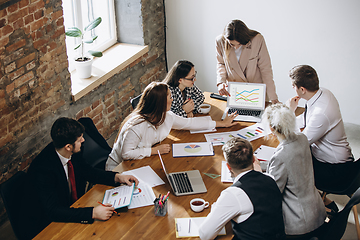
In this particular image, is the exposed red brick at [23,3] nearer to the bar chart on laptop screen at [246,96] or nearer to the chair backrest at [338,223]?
the bar chart on laptop screen at [246,96]

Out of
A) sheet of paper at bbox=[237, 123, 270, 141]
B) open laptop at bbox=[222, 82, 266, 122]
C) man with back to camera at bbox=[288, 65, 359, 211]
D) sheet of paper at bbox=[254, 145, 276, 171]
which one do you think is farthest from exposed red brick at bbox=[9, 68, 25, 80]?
man with back to camera at bbox=[288, 65, 359, 211]

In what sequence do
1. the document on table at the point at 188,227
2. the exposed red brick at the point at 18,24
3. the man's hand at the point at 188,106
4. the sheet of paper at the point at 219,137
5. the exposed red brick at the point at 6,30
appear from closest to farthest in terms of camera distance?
the document on table at the point at 188,227
the exposed red brick at the point at 6,30
the exposed red brick at the point at 18,24
the sheet of paper at the point at 219,137
the man's hand at the point at 188,106

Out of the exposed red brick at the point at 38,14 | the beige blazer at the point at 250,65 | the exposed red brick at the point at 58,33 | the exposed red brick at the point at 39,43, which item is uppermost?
the exposed red brick at the point at 38,14

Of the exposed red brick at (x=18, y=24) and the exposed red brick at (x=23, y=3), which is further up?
the exposed red brick at (x=23, y=3)

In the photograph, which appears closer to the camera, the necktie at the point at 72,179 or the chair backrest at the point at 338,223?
the chair backrest at the point at 338,223

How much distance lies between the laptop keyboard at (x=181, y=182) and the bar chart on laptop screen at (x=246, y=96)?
1.21 meters

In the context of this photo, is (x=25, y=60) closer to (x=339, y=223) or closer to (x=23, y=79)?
(x=23, y=79)

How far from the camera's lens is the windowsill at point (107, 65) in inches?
158

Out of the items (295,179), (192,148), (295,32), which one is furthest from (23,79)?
(295,32)

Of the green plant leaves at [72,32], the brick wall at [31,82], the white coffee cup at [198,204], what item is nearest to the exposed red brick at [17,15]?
the brick wall at [31,82]

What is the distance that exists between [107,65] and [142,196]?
93.4 inches

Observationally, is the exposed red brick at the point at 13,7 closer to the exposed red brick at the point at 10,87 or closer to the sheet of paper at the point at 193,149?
the exposed red brick at the point at 10,87

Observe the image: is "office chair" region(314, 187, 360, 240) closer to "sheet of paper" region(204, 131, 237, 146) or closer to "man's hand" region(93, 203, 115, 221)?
"sheet of paper" region(204, 131, 237, 146)

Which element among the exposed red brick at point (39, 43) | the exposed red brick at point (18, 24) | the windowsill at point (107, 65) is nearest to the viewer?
the exposed red brick at point (18, 24)
